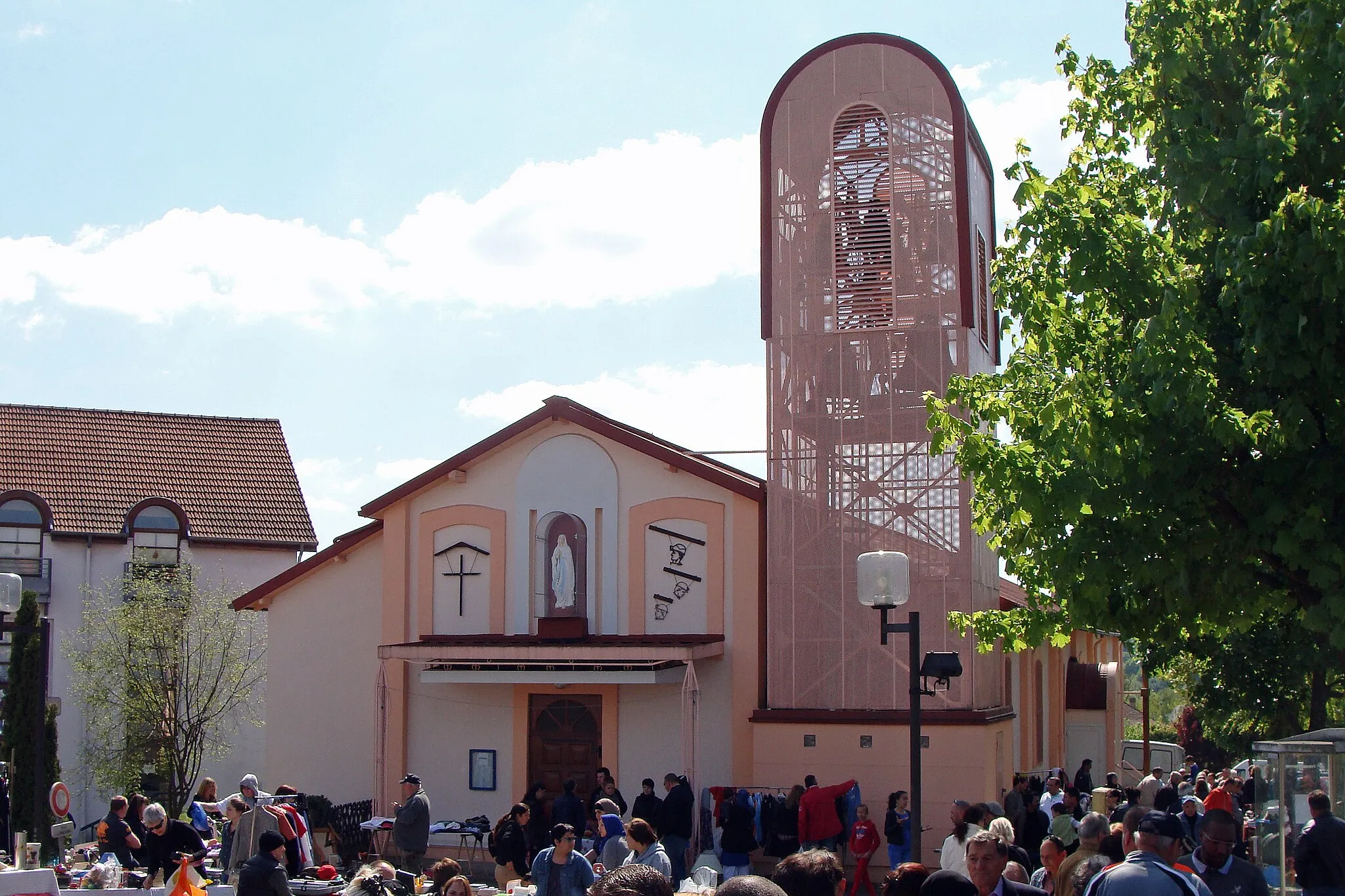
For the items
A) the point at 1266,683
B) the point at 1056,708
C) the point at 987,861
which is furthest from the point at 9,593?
the point at 1266,683

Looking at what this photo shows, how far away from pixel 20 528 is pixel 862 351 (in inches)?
915

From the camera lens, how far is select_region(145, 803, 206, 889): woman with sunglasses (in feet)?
47.3

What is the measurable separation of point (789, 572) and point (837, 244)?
527cm

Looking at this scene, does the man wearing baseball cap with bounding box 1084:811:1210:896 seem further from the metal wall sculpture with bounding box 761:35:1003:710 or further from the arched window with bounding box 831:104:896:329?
the arched window with bounding box 831:104:896:329

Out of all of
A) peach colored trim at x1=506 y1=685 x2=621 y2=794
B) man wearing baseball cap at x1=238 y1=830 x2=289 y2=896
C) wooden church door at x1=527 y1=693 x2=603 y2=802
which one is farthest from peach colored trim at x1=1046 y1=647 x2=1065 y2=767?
man wearing baseball cap at x1=238 y1=830 x2=289 y2=896

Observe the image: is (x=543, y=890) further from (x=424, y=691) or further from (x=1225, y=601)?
(x=424, y=691)

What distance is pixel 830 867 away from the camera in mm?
5750

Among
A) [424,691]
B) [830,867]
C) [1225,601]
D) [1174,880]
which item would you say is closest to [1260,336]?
[1225,601]

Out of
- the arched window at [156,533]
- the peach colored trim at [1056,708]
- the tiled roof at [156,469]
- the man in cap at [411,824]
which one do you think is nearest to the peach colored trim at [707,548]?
the man in cap at [411,824]

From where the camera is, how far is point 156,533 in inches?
1415

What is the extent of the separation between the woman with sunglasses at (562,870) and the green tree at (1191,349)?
15.5 ft

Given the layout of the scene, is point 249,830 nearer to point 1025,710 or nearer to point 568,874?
point 568,874

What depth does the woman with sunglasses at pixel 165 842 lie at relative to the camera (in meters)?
14.4

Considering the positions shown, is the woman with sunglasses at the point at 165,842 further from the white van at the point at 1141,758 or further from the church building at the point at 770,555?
the white van at the point at 1141,758
